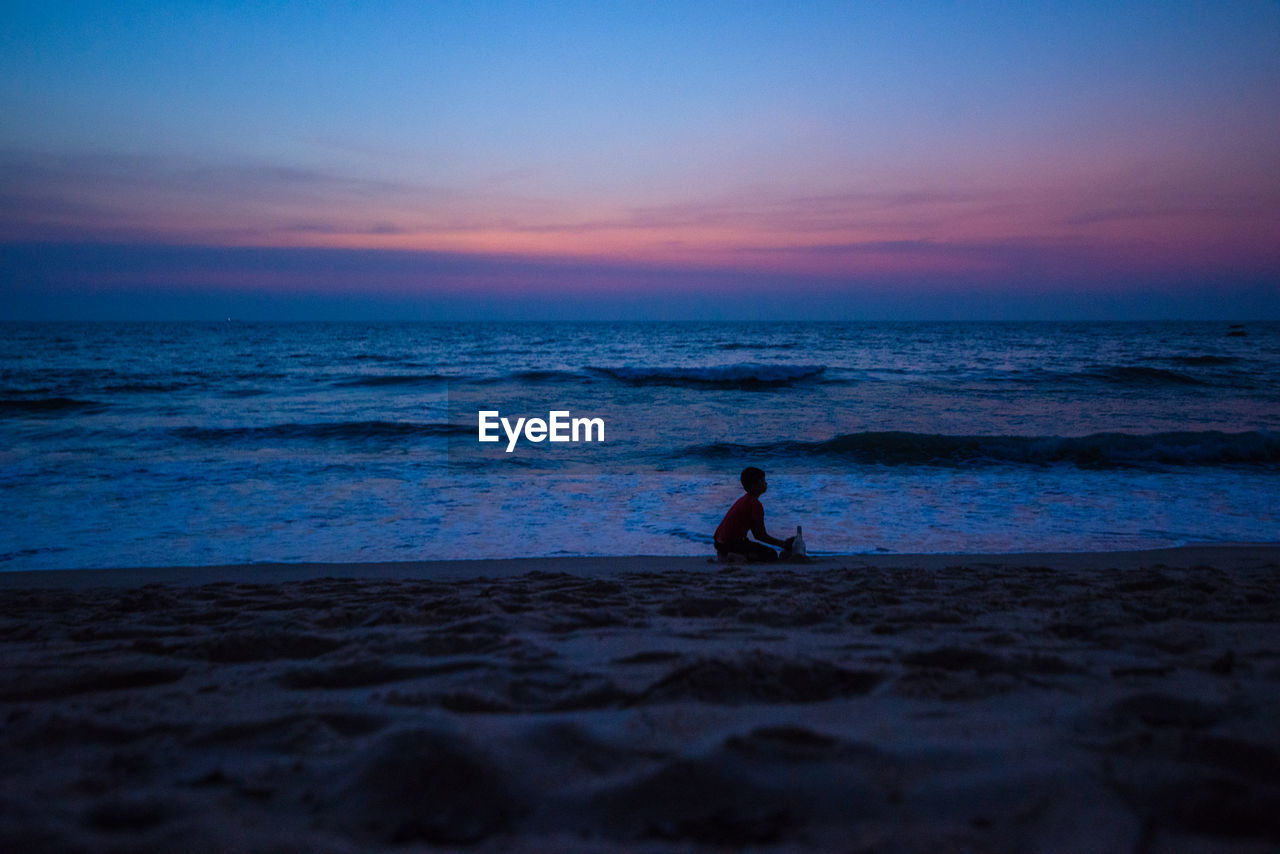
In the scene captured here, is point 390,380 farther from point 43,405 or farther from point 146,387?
point 43,405

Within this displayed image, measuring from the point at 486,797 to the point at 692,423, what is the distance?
16.6 meters

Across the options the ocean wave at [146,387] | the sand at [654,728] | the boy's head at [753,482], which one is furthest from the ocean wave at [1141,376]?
the ocean wave at [146,387]

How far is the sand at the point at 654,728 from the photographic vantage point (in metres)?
1.66

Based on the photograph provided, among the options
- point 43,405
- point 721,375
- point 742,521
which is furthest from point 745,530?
point 721,375

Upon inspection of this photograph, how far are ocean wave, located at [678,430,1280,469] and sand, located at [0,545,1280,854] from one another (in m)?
9.84

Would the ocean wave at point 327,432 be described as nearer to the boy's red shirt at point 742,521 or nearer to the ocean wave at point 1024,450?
the ocean wave at point 1024,450

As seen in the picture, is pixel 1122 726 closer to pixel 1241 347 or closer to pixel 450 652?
pixel 450 652

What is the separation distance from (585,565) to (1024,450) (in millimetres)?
10751

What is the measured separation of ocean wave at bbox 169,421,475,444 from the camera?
16.1 m

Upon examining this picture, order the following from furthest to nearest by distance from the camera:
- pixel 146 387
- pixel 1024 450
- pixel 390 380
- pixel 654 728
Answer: pixel 390 380
pixel 146 387
pixel 1024 450
pixel 654 728

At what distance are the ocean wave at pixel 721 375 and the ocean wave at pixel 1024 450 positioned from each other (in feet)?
42.0

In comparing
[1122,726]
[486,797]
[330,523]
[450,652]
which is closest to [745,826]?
[486,797]

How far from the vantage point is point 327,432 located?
55.4 feet

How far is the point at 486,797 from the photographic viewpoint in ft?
5.96
